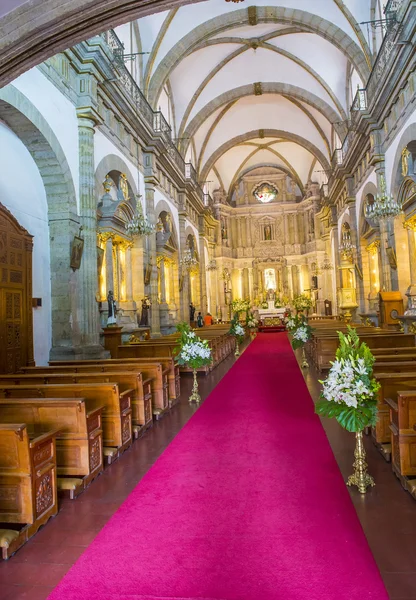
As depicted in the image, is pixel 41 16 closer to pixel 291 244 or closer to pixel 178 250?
pixel 178 250

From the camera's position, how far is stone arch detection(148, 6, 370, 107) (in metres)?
15.3

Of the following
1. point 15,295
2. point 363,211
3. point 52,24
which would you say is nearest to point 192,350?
point 15,295

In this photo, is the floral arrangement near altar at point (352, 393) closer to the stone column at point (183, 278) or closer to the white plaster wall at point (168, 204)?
the white plaster wall at point (168, 204)

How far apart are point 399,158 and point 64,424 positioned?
38.8ft

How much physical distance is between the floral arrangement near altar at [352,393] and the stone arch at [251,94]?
19.5m

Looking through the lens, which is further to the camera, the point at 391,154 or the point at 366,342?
the point at 391,154

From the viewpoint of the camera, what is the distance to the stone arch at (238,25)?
15.3 meters

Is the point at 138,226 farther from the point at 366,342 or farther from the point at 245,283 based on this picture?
the point at 245,283

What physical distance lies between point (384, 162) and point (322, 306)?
55.0 ft

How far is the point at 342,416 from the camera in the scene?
3768 mm

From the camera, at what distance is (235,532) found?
3.12 m

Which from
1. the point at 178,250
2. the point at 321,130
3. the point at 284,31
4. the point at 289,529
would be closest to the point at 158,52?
the point at 284,31

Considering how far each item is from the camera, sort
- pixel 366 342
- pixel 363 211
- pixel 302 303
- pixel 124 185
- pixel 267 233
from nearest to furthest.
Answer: pixel 366 342
pixel 124 185
pixel 363 211
pixel 302 303
pixel 267 233

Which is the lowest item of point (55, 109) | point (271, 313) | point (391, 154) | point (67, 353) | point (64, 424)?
point (64, 424)
